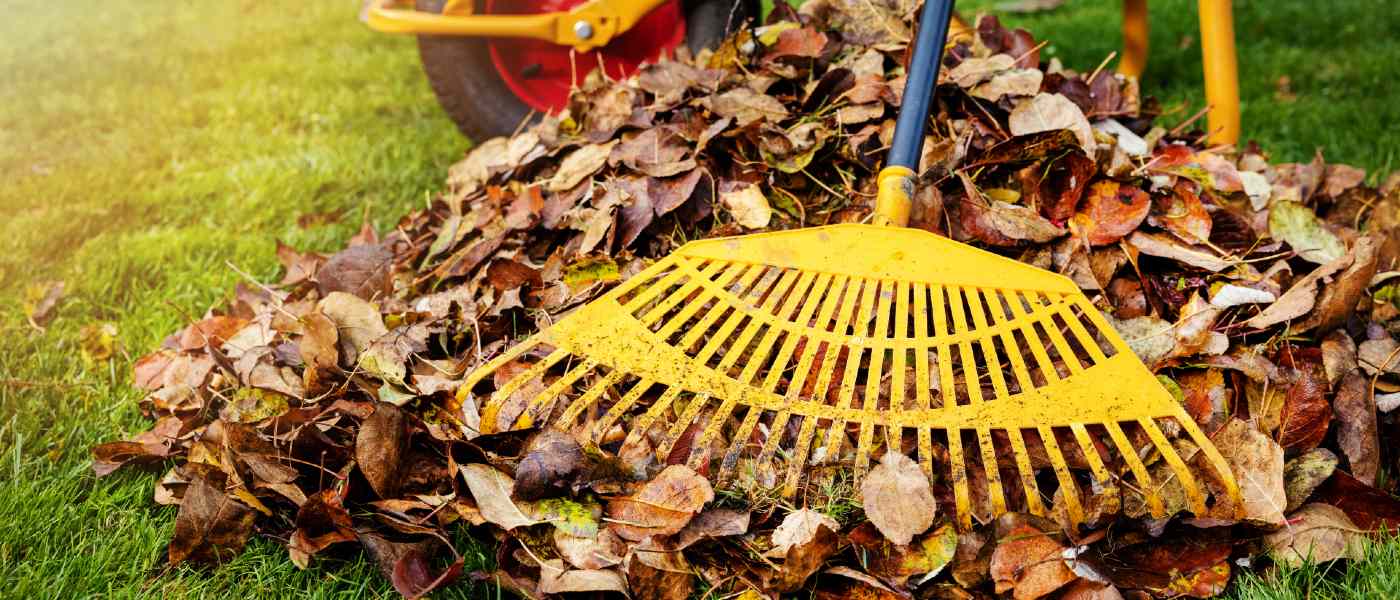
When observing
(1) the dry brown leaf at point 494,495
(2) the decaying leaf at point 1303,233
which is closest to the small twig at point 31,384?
(1) the dry brown leaf at point 494,495

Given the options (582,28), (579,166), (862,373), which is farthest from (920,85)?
(582,28)

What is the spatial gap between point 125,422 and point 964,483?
1.31 meters

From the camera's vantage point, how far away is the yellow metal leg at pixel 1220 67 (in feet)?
6.38

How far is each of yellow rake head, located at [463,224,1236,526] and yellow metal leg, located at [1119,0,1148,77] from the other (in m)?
1.23

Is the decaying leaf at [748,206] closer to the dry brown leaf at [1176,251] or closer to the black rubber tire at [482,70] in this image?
the dry brown leaf at [1176,251]

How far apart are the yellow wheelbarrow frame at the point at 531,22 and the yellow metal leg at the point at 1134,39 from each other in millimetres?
1133

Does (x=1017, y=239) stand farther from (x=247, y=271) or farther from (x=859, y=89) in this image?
(x=247, y=271)

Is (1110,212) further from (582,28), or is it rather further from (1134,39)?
(582,28)

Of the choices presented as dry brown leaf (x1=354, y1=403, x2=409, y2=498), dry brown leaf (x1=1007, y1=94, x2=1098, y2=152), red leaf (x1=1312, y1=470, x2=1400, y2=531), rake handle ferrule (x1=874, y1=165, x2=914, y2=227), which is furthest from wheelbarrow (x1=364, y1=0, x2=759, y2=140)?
red leaf (x1=1312, y1=470, x2=1400, y2=531)

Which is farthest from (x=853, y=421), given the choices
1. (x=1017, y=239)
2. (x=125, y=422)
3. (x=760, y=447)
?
(x=125, y=422)

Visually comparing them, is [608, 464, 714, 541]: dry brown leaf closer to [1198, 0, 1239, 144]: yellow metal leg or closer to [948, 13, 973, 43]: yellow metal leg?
[948, 13, 973, 43]: yellow metal leg

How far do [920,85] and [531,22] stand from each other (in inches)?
41.5

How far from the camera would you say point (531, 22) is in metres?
2.25

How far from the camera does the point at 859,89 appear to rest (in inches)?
69.0
